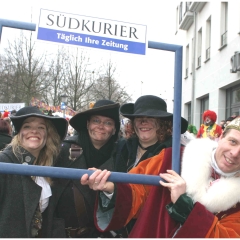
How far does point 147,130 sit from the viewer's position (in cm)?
198

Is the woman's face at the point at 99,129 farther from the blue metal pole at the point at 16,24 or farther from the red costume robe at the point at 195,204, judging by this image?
the blue metal pole at the point at 16,24

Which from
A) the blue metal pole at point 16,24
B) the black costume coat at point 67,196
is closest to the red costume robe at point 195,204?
the black costume coat at point 67,196

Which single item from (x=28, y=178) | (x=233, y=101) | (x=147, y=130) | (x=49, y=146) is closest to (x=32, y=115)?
(x=49, y=146)

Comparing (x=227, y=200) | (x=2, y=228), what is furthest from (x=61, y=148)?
(x=227, y=200)

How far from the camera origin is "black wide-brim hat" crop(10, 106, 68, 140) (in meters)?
1.68

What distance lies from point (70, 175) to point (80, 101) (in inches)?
522

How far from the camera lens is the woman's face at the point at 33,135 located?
1.70m

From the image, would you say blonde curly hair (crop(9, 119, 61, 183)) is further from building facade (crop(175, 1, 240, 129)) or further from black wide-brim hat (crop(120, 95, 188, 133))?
building facade (crop(175, 1, 240, 129))

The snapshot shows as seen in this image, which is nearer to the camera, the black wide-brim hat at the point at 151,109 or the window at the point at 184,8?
the black wide-brim hat at the point at 151,109

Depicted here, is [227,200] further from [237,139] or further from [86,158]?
[86,158]

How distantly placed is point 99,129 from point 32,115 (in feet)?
1.68

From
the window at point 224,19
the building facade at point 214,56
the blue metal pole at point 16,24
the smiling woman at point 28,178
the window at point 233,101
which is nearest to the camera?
the blue metal pole at point 16,24

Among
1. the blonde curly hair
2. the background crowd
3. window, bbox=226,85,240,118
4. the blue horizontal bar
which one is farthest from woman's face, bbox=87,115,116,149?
window, bbox=226,85,240,118

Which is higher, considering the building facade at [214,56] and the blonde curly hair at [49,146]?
→ the building facade at [214,56]
